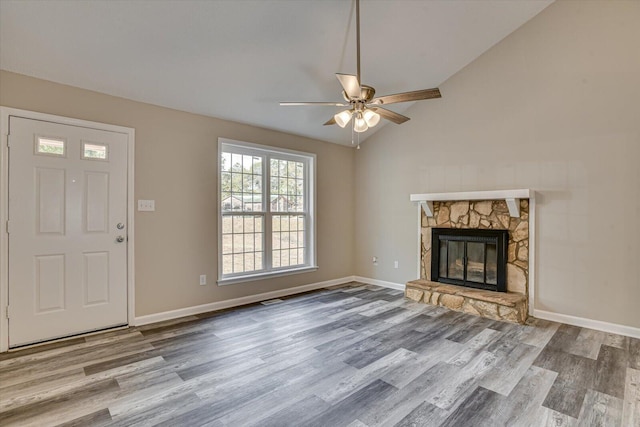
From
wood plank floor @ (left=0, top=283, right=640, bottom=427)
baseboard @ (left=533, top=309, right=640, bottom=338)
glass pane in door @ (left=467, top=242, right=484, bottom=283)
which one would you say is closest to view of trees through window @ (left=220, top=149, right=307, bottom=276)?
wood plank floor @ (left=0, top=283, right=640, bottom=427)

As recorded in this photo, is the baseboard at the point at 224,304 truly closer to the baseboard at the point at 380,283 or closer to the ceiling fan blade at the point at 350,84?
the baseboard at the point at 380,283

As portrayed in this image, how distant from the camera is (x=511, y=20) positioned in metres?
3.82

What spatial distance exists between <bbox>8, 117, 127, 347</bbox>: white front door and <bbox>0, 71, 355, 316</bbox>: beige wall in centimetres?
19

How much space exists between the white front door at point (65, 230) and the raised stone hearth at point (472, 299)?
375 centimetres

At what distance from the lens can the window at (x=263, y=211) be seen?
442 centimetres

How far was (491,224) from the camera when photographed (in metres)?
4.26

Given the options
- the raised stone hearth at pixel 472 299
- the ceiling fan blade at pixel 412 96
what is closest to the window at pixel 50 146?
the ceiling fan blade at pixel 412 96

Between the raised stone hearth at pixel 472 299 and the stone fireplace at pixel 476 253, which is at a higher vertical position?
the stone fireplace at pixel 476 253

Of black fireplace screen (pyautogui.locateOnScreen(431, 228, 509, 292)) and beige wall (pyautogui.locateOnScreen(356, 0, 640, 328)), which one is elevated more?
beige wall (pyautogui.locateOnScreen(356, 0, 640, 328))

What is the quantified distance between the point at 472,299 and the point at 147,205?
4.09 m

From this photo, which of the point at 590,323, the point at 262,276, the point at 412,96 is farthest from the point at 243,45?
the point at 590,323

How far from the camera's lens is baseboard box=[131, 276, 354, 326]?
12.2 ft

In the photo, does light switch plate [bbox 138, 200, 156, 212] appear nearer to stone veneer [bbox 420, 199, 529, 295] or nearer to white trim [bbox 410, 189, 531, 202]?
white trim [bbox 410, 189, 531, 202]

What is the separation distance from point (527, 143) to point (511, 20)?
1.48 m
